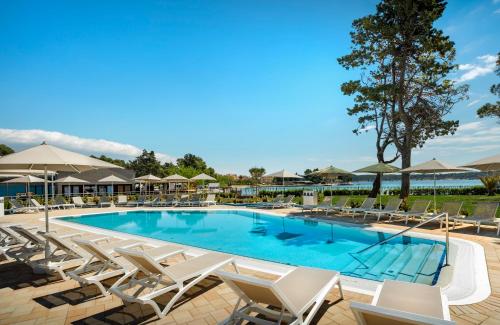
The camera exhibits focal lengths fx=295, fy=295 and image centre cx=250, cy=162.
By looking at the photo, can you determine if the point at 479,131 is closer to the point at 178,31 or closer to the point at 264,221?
the point at 264,221

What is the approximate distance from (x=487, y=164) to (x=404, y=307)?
749cm

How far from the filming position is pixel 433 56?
49.8 ft

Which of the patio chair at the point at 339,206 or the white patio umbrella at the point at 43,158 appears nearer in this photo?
the white patio umbrella at the point at 43,158

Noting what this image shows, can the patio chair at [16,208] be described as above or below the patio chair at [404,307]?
below

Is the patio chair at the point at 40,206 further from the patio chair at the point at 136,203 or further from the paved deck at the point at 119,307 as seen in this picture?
the paved deck at the point at 119,307

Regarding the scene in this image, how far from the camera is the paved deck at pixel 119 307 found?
3355 millimetres

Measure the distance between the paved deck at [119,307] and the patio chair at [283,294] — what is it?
1.14 ft

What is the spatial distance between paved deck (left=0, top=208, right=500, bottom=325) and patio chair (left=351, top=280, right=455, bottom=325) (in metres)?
0.57

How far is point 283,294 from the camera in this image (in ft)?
8.99

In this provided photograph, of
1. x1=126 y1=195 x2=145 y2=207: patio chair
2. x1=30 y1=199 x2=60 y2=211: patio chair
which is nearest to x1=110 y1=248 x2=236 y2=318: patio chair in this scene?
x1=30 y1=199 x2=60 y2=211: patio chair

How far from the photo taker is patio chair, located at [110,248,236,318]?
11.0ft

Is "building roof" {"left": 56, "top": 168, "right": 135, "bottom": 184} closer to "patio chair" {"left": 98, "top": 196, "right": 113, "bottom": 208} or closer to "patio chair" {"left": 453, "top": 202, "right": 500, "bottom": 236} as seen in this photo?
"patio chair" {"left": 98, "top": 196, "right": 113, "bottom": 208}

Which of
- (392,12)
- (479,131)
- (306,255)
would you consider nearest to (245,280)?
(306,255)

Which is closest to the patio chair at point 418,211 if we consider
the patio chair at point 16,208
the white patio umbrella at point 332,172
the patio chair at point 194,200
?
the white patio umbrella at point 332,172
